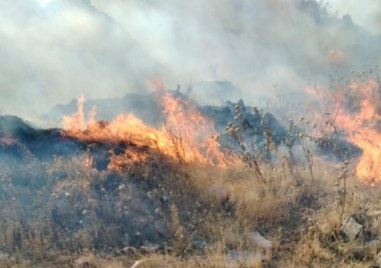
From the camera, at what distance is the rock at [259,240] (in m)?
5.80

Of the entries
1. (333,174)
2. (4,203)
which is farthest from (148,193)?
(333,174)

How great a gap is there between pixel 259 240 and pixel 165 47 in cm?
1224

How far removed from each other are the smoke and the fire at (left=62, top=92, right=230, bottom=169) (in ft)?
12.3

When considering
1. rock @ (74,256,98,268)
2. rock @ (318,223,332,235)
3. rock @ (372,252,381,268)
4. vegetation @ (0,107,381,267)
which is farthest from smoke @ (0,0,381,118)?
rock @ (372,252,381,268)

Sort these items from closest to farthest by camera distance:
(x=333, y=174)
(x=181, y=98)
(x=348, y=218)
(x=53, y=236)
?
(x=348, y=218), (x=53, y=236), (x=333, y=174), (x=181, y=98)

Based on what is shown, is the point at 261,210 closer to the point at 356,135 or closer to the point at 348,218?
the point at 348,218

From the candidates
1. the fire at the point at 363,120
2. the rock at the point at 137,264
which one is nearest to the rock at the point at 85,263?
the rock at the point at 137,264

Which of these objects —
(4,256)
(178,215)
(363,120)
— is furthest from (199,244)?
(363,120)

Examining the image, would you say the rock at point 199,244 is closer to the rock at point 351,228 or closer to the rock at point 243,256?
the rock at point 243,256

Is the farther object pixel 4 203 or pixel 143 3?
pixel 143 3

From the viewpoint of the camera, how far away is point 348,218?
583cm

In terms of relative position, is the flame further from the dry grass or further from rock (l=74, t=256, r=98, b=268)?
rock (l=74, t=256, r=98, b=268)

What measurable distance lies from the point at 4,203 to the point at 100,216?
1364mm

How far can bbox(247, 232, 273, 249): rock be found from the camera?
580 centimetres
